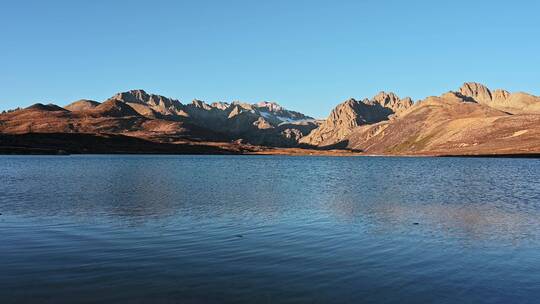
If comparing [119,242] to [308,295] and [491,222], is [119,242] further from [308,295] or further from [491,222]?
[491,222]

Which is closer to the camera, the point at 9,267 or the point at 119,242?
the point at 9,267

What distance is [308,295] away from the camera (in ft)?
62.0

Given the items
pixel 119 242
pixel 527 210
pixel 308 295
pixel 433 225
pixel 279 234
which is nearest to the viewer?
pixel 308 295

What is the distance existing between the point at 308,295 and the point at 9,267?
45.9 ft

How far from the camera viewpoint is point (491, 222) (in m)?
39.2

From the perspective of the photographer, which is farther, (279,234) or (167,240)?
(279,234)

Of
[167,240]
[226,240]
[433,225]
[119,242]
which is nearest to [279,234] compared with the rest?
[226,240]

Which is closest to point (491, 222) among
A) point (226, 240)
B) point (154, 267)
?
point (226, 240)

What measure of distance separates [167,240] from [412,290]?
51.3 ft

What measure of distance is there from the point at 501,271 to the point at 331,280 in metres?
8.71

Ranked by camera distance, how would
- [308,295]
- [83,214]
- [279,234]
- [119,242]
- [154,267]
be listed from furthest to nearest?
[83,214], [279,234], [119,242], [154,267], [308,295]

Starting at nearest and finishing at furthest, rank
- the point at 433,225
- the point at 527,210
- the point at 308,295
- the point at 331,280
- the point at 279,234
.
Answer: the point at 308,295 → the point at 331,280 → the point at 279,234 → the point at 433,225 → the point at 527,210

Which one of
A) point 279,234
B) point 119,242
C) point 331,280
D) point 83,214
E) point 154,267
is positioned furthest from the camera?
point 83,214

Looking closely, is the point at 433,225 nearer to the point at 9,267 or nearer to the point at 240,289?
the point at 240,289
